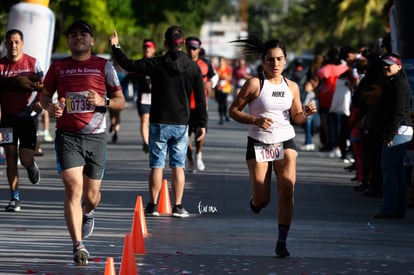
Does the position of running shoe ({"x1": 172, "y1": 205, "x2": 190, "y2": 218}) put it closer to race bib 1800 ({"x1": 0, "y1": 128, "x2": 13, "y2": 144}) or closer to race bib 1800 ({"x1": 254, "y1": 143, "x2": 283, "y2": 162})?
race bib 1800 ({"x1": 0, "y1": 128, "x2": 13, "y2": 144})

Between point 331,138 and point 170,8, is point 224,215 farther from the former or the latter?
point 170,8

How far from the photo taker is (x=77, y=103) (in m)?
11.1

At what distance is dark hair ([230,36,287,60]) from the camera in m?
11.8

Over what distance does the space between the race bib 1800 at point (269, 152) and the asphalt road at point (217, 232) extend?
2.78 ft

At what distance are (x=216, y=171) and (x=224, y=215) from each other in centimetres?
609

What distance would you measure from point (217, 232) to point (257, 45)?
2.17 meters

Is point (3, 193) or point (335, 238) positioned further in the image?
point (3, 193)

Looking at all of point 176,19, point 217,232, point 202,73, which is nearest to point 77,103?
point 217,232

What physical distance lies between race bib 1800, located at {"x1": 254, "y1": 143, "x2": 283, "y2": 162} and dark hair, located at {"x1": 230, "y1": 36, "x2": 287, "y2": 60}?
2.66ft

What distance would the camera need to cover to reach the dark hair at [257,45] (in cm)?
1180

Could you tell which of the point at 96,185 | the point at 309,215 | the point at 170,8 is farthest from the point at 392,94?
the point at 170,8

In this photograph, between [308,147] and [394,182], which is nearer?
[394,182]

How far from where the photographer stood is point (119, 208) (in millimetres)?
15352

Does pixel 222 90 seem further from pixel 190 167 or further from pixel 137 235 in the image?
pixel 137 235
